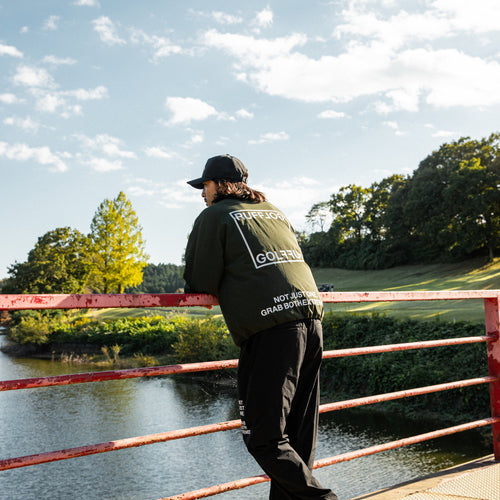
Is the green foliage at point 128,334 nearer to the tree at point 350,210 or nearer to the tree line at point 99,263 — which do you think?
the tree line at point 99,263

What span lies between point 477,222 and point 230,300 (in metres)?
38.4

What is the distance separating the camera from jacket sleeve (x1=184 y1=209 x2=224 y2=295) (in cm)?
192

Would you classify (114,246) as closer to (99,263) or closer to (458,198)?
(99,263)

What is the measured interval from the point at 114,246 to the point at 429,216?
25443 millimetres

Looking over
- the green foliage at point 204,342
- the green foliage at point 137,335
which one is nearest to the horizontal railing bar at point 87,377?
the green foliage at point 137,335

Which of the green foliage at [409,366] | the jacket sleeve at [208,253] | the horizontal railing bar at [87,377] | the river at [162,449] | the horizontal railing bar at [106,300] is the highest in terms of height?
the jacket sleeve at [208,253]

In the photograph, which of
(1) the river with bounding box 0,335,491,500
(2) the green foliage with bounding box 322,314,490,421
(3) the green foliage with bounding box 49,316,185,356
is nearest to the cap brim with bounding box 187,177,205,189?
(1) the river with bounding box 0,335,491,500

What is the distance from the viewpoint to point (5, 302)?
5.47 feet

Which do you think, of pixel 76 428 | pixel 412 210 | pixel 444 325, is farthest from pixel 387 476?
pixel 412 210

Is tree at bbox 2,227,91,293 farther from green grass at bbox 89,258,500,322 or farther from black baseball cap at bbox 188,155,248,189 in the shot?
black baseball cap at bbox 188,155,248,189

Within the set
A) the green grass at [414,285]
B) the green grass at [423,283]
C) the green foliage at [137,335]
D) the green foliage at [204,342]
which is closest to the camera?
the green grass at [423,283]

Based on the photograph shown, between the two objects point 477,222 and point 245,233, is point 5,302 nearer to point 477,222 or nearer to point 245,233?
point 245,233

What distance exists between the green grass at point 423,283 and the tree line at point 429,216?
149cm

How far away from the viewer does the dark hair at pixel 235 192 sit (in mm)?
2111
